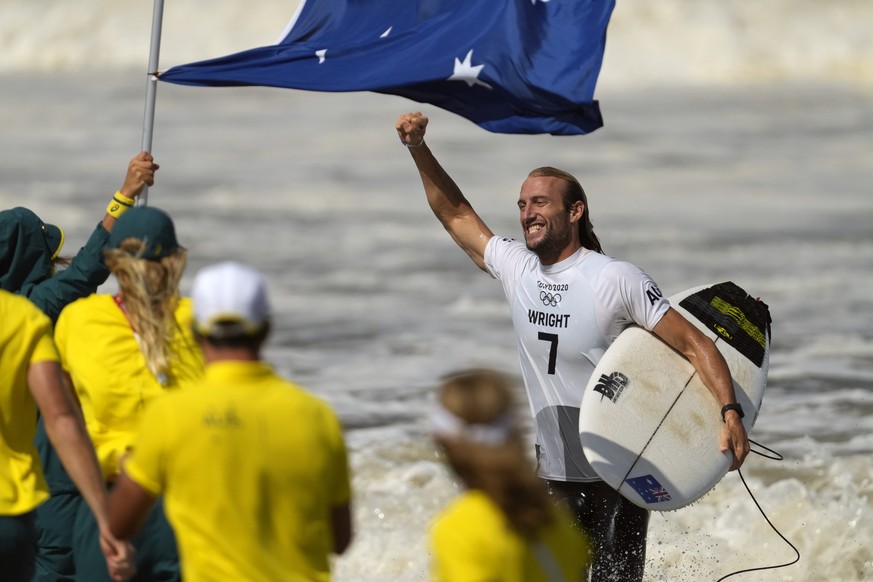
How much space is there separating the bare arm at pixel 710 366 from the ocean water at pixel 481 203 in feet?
7.96

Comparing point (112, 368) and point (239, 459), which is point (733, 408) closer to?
point (112, 368)

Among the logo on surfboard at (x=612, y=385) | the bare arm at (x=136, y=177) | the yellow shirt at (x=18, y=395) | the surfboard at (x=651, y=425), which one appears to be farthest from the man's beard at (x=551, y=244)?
the yellow shirt at (x=18, y=395)

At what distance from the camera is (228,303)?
307cm

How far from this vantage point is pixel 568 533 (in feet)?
→ 9.20

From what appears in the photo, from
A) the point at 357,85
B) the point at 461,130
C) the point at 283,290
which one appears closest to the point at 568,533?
the point at 357,85

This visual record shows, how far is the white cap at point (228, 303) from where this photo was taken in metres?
3.07

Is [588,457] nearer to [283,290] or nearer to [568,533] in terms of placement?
[568,533]

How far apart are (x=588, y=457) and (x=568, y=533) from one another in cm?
221

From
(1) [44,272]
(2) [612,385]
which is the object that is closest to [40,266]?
(1) [44,272]

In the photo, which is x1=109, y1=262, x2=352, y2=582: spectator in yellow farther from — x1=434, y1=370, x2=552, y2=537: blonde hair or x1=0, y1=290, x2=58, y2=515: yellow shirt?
x1=0, y1=290, x2=58, y2=515: yellow shirt

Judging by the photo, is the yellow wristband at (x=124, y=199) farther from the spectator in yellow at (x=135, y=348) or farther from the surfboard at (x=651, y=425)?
the surfboard at (x=651, y=425)

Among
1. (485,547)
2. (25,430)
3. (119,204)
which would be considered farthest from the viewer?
(119,204)

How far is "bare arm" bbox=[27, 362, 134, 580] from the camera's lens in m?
3.51

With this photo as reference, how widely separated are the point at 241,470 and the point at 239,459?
0.02 meters
